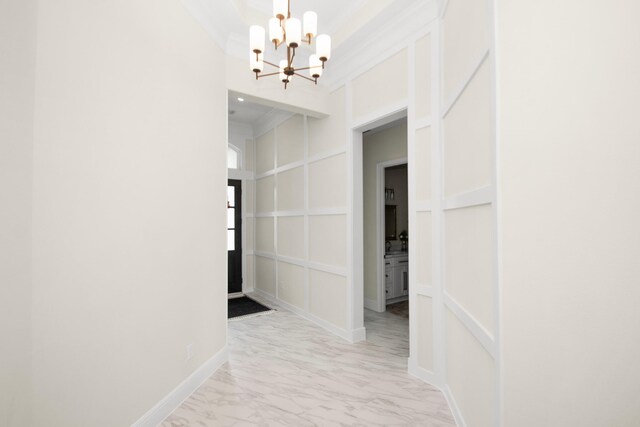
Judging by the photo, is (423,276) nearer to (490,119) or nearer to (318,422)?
(318,422)

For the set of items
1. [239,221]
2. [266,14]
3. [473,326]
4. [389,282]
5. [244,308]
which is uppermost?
[266,14]

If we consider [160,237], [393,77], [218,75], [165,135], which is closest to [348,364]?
[160,237]

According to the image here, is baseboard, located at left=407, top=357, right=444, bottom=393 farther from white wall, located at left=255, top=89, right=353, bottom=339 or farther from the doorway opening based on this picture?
the doorway opening

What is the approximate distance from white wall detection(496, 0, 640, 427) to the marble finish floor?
134 cm

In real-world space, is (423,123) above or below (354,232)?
above

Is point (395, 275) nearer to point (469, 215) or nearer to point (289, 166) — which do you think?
point (289, 166)

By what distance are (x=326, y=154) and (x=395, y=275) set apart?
2.66 m

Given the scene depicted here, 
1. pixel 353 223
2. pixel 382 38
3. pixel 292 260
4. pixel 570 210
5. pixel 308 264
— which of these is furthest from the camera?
pixel 292 260

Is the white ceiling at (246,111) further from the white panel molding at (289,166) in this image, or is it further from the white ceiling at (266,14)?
the white ceiling at (266,14)

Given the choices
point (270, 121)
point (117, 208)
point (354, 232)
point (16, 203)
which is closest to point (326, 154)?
point (354, 232)

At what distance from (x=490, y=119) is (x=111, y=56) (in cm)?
213

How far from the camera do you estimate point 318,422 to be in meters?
2.16

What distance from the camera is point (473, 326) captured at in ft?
5.44

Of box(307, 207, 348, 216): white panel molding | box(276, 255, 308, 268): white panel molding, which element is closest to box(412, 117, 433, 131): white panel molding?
box(307, 207, 348, 216): white panel molding
